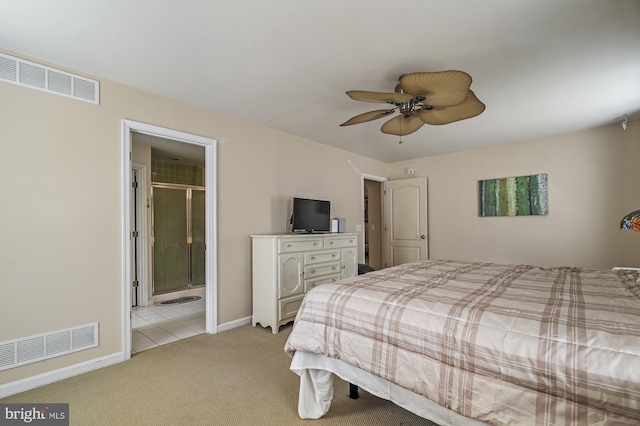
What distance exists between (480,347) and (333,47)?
2.02 metres

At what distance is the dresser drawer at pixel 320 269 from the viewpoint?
3555 mm

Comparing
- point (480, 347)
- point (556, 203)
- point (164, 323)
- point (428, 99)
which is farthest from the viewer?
point (556, 203)

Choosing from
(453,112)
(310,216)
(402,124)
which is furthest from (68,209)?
(453,112)

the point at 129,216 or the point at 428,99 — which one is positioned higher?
the point at 428,99

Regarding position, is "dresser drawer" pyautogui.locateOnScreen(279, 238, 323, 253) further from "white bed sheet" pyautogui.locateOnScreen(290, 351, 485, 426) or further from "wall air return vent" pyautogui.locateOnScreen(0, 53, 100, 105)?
"wall air return vent" pyautogui.locateOnScreen(0, 53, 100, 105)

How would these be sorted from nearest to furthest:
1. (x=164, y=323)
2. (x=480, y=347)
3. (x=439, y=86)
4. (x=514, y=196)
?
(x=480, y=347) → (x=439, y=86) → (x=164, y=323) → (x=514, y=196)

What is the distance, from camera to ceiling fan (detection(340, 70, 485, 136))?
6.24 feet

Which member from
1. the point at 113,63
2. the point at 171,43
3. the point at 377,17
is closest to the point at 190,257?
the point at 113,63

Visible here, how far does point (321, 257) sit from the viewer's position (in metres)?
3.72

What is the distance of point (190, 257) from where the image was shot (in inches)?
208

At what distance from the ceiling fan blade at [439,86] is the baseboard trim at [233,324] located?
2.95 metres

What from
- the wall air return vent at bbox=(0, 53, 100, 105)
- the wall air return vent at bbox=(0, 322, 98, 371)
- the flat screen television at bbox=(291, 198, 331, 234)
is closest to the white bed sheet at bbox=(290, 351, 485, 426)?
the wall air return vent at bbox=(0, 322, 98, 371)

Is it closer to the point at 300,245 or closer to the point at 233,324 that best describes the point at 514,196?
the point at 300,245

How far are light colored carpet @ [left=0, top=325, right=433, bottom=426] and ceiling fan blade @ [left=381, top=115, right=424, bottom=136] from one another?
2.22m
